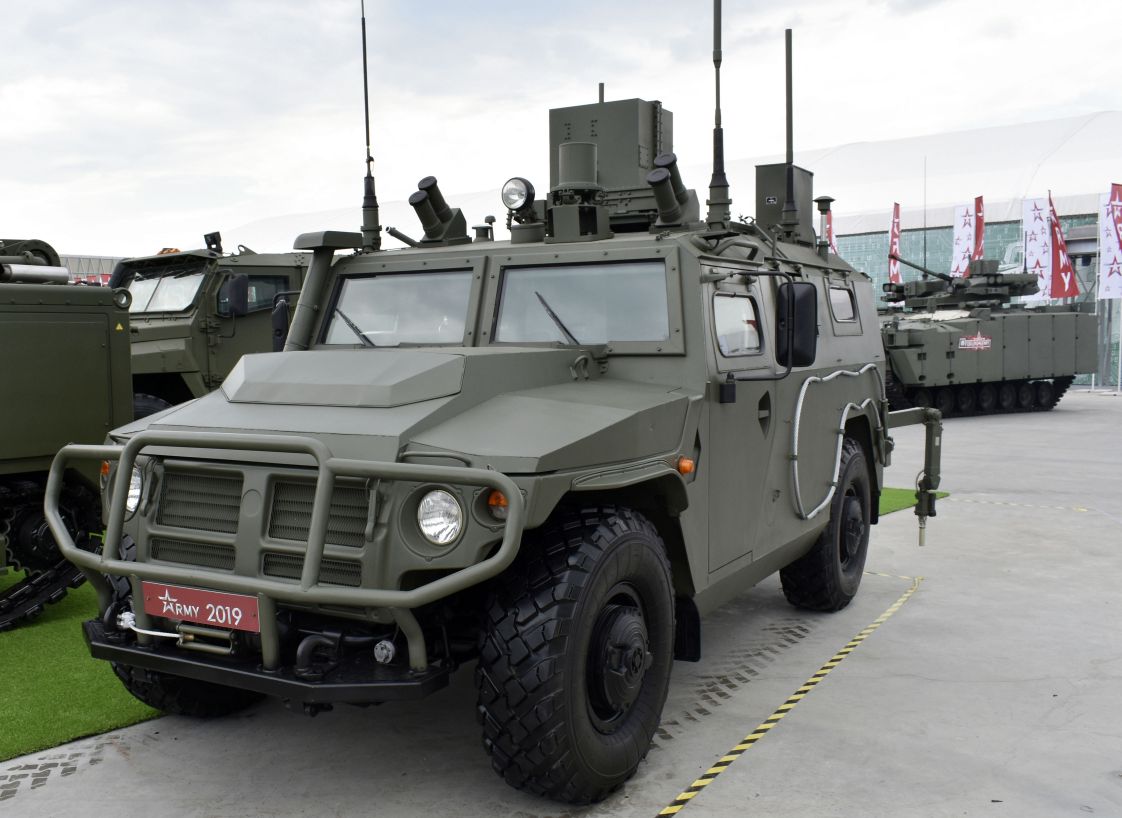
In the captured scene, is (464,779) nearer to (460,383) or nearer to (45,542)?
(460,383)

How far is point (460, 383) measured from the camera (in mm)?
4023

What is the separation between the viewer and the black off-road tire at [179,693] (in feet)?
15.0

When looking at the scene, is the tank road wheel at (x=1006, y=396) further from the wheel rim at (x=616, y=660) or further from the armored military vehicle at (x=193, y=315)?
the wheel rim at (x=616, y=660)

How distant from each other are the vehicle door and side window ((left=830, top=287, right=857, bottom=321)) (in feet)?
4.24

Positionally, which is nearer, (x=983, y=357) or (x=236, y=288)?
(x=236, y=288)

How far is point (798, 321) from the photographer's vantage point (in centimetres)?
489

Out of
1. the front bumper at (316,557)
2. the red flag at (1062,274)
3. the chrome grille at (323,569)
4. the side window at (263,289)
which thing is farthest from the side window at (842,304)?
the red flag at (1062,274)

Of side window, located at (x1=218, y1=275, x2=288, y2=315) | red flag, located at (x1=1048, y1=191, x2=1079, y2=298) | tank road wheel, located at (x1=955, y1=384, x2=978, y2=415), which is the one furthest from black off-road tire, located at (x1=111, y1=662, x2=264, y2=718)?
red flag, located at (x1=1048, y1=191, x2=1079, y2=298)

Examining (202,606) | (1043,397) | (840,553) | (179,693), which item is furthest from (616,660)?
(1043,397)

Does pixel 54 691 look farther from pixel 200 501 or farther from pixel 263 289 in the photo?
pixel 263 289

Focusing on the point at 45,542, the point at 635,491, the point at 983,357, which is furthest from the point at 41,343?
the point at 983,357

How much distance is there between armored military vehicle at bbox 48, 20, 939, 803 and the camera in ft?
11.5

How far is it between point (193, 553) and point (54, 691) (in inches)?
76.8

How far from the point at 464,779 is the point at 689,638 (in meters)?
1.09
